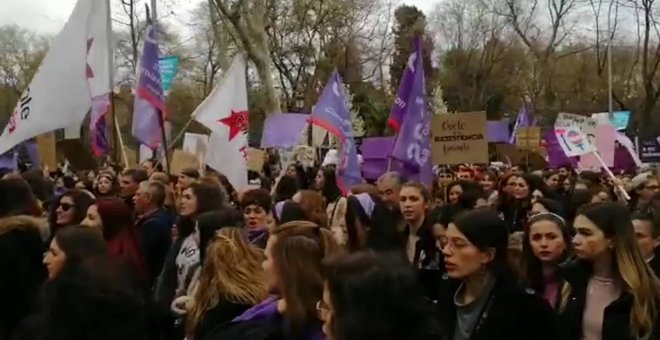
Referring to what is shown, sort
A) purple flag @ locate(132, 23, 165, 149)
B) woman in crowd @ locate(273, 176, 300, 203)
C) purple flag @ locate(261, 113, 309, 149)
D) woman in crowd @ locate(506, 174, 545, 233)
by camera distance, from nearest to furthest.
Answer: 1. woman in crowd @ locate(506, 174, 545, 233)
2. woman in crowd @ locate(273, 176, 300, 203)
3. purple flag @ locate(132, 23, 165, 149)
4. purple flag @ locate(261, 113, 309, 149)

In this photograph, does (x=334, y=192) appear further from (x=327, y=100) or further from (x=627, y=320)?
(x=627, y=320)

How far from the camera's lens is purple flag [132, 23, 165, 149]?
1127cm

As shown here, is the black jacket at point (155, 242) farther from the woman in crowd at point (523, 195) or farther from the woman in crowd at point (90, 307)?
the woman in crowd at point (90, 307)

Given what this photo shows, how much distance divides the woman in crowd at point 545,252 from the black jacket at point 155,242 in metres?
2.52

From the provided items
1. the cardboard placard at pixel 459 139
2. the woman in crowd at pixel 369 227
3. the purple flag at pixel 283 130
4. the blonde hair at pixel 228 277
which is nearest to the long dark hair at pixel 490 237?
the blonde hair at pixel 228 277

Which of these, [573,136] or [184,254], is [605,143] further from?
[184,254]

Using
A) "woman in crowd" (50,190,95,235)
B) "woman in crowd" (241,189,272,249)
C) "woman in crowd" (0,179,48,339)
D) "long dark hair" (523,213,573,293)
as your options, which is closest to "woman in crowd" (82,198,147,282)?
"woman in crowd" (0,179,48,339)

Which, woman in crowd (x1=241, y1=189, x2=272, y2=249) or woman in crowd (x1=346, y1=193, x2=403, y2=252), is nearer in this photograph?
woman in crowd (x1=346, y1=193, x2=403, y2=252)

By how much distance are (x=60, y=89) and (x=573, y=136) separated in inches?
257

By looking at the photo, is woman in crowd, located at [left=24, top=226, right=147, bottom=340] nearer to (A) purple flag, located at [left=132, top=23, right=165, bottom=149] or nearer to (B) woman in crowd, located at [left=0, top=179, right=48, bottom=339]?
(B) woman in crowd, located at [left=0, top=179, right=48, bottom=339]

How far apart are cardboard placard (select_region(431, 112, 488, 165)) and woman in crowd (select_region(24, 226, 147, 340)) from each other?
26.6ft

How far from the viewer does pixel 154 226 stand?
275 inches

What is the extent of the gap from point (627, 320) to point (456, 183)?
13.0 ft

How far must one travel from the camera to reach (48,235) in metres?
5.89
